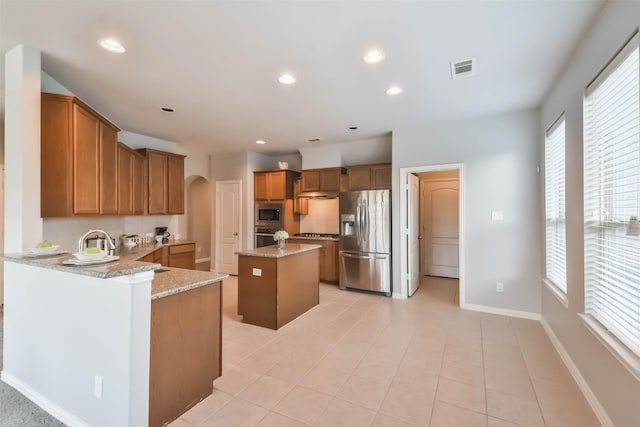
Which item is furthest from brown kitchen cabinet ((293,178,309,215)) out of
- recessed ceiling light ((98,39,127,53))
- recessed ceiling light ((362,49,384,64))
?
recessed ceiling light ((98,39,127,53))

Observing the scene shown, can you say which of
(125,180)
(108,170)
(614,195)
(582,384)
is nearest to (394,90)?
(614,195)

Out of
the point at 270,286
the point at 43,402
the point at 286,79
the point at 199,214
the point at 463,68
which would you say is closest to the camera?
the point at 43,402

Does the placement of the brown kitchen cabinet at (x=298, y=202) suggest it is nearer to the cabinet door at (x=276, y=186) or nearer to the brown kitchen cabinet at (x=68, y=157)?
the cabinet door at (x=276, y=186)

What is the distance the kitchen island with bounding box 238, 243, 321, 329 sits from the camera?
11.1 feet

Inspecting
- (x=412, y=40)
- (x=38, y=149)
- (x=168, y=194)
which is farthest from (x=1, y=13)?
(x=168, y=194)

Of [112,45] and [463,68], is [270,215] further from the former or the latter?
[463,68]

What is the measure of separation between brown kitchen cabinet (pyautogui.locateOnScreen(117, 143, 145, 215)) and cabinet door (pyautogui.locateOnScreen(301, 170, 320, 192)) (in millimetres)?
2801

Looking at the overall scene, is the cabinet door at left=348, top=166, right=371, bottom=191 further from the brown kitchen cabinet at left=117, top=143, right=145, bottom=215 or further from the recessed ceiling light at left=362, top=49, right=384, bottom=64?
the brown kitchen cabinet at left=117, top=143, right=145, bottom=215

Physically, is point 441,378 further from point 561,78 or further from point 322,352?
point 561,78

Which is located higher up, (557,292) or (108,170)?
(108,170)

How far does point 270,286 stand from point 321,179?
2.79 metres

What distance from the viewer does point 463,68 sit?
103 inches

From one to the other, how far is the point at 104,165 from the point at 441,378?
4114mm

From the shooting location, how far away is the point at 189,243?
504 centimetres
